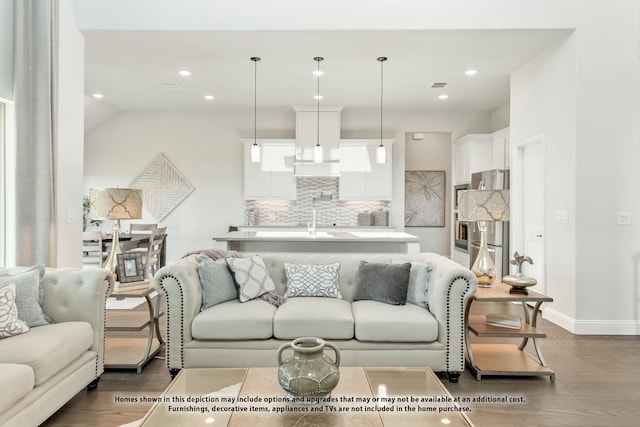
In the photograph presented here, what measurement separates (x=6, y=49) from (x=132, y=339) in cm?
257

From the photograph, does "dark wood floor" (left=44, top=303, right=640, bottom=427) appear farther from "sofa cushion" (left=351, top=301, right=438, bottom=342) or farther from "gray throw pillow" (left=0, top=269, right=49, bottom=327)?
"gray throw pillow" (left=0, top=269, right=49, bottom=327)

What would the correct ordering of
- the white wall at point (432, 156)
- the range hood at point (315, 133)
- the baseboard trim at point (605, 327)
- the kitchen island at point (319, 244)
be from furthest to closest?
the white wall at point (432, 156), the range hood at point (315, 133), the kitchen island at point (319, 244), the baseboard trim at point (605, 327)

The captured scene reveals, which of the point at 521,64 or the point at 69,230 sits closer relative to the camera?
the point at 69,230

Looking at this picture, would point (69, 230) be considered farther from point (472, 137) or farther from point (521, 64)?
point (472, 137)

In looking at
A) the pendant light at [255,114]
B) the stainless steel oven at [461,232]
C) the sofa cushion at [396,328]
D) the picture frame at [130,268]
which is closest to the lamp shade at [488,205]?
the sofa cushion at [396,328]

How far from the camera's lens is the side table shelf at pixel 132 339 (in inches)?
119

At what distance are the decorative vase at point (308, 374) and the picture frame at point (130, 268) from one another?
1939mm

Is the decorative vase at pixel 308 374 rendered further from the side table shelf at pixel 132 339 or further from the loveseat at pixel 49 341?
the side table shelf at pixel 132 339

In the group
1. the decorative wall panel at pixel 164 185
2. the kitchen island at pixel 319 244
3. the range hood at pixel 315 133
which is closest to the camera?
the kitchen island at pixel 319 244

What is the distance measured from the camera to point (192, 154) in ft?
24.8

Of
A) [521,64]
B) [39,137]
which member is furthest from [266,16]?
[521,64]

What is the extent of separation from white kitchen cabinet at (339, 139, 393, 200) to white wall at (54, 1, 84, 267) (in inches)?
164

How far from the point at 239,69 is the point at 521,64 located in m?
3.44

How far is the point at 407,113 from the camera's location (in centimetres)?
747
